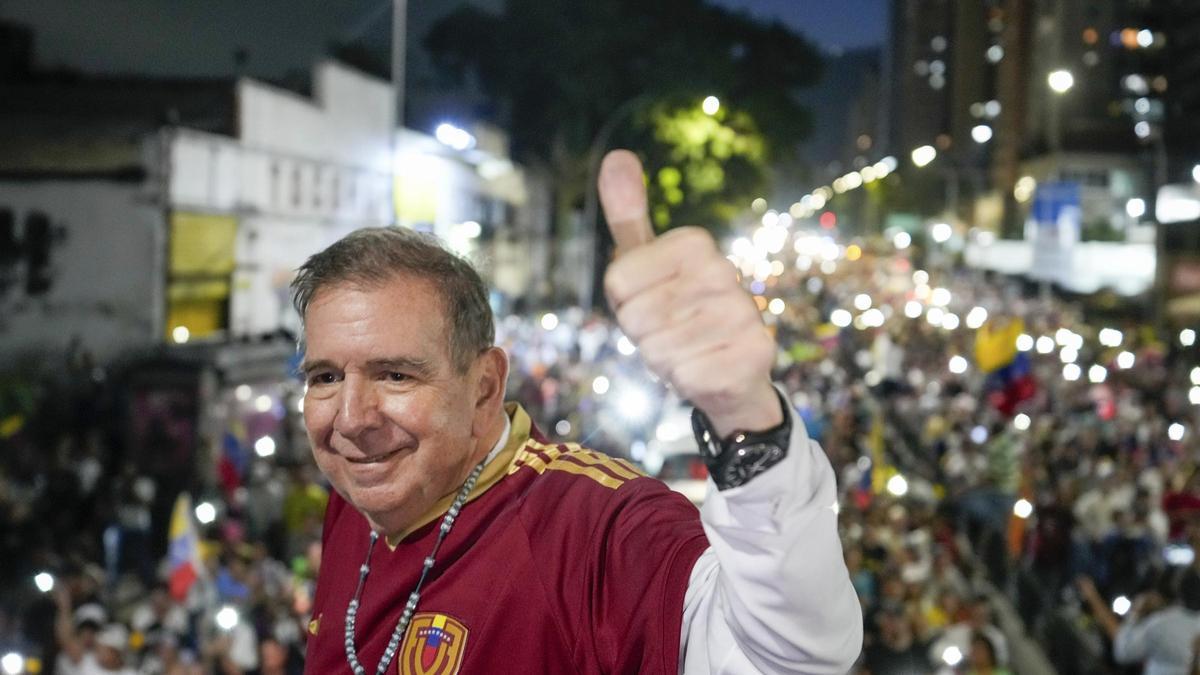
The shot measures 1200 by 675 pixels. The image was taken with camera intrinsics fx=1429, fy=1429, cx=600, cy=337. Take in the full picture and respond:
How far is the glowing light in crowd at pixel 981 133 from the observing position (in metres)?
97.5

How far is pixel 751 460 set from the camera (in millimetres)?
1894

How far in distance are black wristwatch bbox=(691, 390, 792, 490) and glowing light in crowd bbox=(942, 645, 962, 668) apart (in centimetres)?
762

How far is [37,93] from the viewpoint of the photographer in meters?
23.0

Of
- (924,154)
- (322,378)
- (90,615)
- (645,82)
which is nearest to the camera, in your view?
(322,378)

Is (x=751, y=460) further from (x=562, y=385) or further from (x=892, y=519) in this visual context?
(x=562, y=385)

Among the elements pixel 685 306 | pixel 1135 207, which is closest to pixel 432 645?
pixel 685 306

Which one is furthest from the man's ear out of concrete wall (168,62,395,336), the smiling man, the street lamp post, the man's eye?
the street lamp post

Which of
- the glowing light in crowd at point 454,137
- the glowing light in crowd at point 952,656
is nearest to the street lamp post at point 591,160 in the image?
the glowing light in crowd at point 454,137

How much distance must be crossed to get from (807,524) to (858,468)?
15418mm

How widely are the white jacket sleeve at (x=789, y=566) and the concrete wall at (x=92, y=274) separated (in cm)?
2003

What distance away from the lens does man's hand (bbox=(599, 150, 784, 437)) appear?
1815 mm

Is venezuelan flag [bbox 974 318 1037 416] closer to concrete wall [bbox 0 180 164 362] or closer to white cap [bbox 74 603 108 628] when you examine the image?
concrete wall [bbox 0 180 164 362]

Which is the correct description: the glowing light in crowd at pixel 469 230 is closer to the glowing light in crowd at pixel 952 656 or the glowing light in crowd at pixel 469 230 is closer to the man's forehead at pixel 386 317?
the glowing light in crowd at pixel 952 656

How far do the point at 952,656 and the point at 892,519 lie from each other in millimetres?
3845
